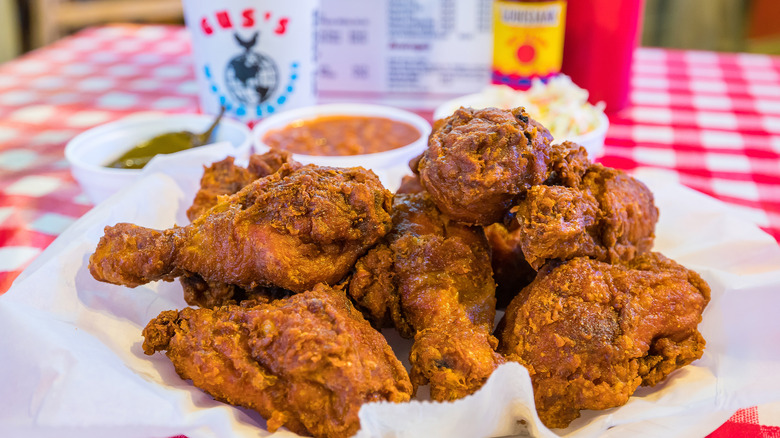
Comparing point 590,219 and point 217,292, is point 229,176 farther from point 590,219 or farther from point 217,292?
point 590,219

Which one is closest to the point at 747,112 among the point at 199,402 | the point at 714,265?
the point at 714,265

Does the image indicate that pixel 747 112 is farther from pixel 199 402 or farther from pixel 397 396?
pixel 199 402

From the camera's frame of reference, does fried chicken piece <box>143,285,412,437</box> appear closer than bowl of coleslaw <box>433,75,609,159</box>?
Yes

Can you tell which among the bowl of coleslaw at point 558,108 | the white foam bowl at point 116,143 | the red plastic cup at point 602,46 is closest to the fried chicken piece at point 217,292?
the white foam bowl at point 116,143

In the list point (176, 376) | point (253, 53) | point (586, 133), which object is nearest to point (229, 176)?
point (176, 376)

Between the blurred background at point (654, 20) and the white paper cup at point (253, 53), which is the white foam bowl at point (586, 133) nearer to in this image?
the white paper cup at point (253, 53)

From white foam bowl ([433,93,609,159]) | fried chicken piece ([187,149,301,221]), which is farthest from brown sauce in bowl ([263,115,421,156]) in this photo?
fried chicken piece ([187,149,301,221])

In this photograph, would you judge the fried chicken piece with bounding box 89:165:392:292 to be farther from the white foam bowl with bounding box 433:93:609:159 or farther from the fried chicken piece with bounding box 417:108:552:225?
the white foam bowl with bounding box 433:93:609:159
